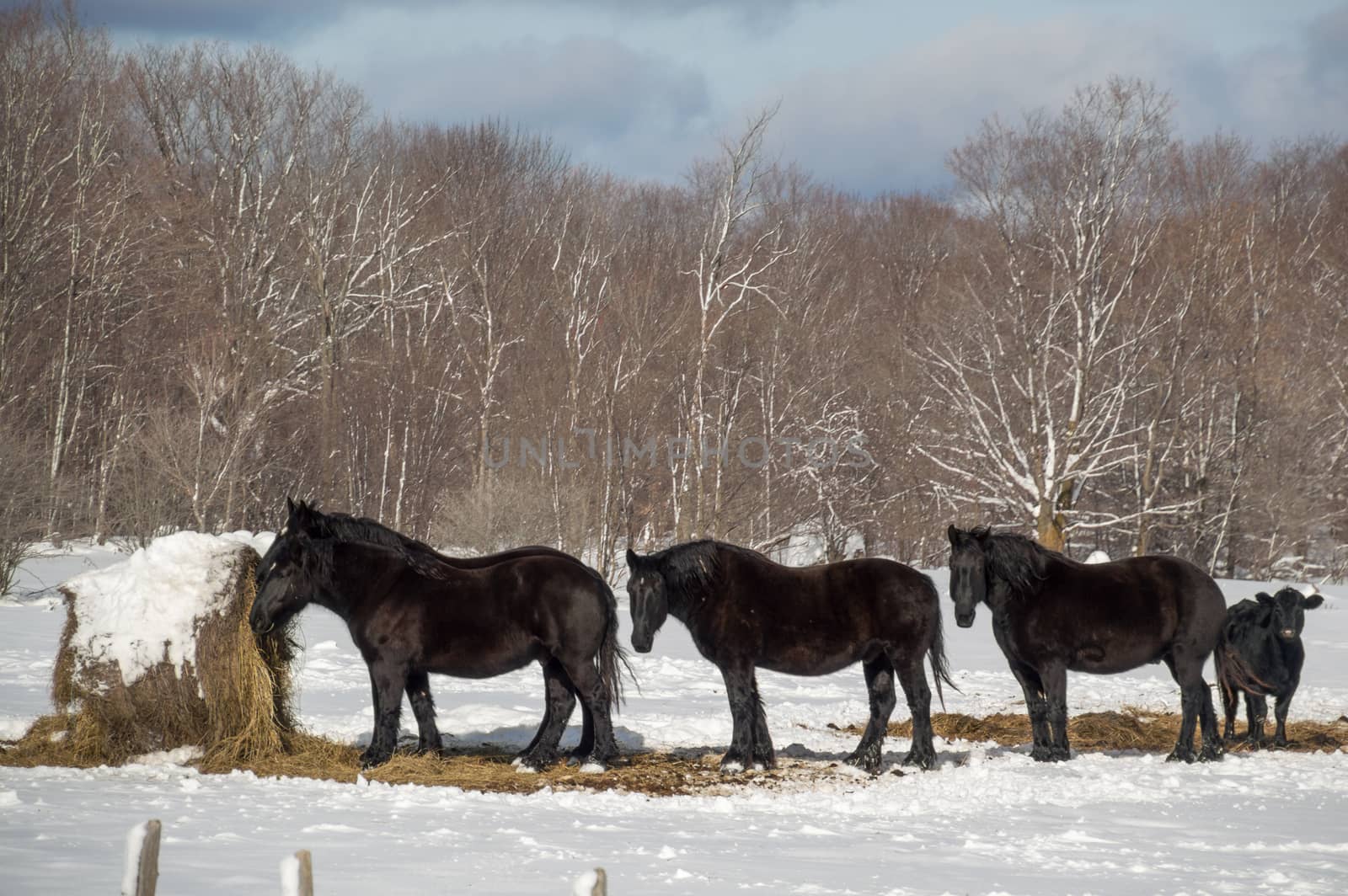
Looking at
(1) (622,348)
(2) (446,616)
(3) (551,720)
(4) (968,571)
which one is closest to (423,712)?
(2) (446,616)

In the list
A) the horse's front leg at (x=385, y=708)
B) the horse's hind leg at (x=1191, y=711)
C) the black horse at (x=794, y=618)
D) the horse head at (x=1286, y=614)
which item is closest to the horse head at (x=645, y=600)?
the black horse at (x=794, y=618)

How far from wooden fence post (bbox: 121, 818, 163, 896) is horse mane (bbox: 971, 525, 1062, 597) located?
728 centimetres

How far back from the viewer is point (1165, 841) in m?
6.74

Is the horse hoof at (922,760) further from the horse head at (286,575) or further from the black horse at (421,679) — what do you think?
the horse head at (286,575)

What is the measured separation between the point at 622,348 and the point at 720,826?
22.3 meters

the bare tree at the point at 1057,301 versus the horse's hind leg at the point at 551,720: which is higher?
the bare tree at the point at 1057,301

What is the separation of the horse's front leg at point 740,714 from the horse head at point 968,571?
1.84 meters

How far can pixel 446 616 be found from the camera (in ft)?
28.1

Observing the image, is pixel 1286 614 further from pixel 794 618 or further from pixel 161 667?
pixel 161 667

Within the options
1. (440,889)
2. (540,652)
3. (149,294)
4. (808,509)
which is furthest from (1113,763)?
(149,294)

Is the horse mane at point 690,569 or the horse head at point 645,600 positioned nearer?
the horse head at point 645,600

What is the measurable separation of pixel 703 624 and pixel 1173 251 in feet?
83.2

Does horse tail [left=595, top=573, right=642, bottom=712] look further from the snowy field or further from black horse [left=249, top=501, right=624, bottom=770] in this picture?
the snowy field

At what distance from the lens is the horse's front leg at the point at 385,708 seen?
8359mm
